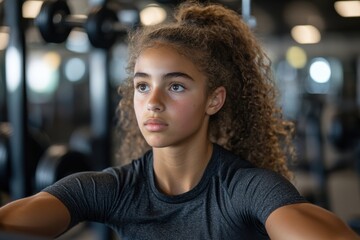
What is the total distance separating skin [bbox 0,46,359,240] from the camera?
3.85ft

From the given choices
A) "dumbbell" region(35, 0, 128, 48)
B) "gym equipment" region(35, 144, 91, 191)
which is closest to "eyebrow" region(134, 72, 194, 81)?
"dumbbell" region(35, 0, 128, 48)

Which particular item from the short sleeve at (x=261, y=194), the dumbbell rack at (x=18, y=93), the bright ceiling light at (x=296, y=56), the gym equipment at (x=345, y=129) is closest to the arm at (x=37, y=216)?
the short sleeve at (x=261, y=194)

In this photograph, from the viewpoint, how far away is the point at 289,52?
28.7 feet

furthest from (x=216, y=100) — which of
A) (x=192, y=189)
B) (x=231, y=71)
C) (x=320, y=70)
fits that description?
(x=320, y=70)

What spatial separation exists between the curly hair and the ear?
0.02 meters

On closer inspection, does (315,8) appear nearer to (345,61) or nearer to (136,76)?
(345,61)

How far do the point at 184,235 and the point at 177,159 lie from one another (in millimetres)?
169

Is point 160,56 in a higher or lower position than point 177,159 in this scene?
higher

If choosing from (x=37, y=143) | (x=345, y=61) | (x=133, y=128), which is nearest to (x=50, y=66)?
(x=345, y=61)

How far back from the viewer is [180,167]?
4.19ft

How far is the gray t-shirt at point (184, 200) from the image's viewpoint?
1134 mm

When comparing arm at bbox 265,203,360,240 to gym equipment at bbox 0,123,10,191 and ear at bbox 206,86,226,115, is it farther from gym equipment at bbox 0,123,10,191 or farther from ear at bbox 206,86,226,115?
gym equipment at bbox 0,123,10,191

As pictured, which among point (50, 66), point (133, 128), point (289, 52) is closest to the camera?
point (133, 128)

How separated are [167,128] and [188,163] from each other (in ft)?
0.39
